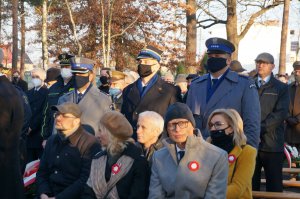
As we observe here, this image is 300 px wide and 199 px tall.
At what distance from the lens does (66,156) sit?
20.8 ft

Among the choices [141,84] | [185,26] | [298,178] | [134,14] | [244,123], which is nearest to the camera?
[244,123]

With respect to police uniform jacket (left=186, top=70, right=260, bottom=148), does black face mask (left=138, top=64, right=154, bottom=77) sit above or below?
above

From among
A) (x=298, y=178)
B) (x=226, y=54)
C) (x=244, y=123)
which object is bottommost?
(x=298, y=178)

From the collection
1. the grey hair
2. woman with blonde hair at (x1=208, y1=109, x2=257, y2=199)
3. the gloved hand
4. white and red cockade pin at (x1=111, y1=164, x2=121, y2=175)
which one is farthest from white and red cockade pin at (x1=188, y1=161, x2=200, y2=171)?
the gloved hand

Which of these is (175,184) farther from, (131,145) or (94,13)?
(94,13)

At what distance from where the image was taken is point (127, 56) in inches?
1153

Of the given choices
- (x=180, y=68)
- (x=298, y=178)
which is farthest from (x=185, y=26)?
(x=298, y=178)

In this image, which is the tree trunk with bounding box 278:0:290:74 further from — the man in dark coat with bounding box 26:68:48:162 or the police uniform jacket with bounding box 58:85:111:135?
the police uniform jacket with bounding box 58:85:111:135

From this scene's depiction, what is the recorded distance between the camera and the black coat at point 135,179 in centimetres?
547

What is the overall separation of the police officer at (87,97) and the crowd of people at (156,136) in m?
0.01

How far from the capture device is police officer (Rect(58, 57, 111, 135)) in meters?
7.20

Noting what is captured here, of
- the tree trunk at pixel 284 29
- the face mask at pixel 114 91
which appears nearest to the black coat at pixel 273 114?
the face mask at pixel 114 91

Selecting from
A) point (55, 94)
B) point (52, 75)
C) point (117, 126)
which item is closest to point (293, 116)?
point (52, 75)

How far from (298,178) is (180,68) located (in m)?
15.3
